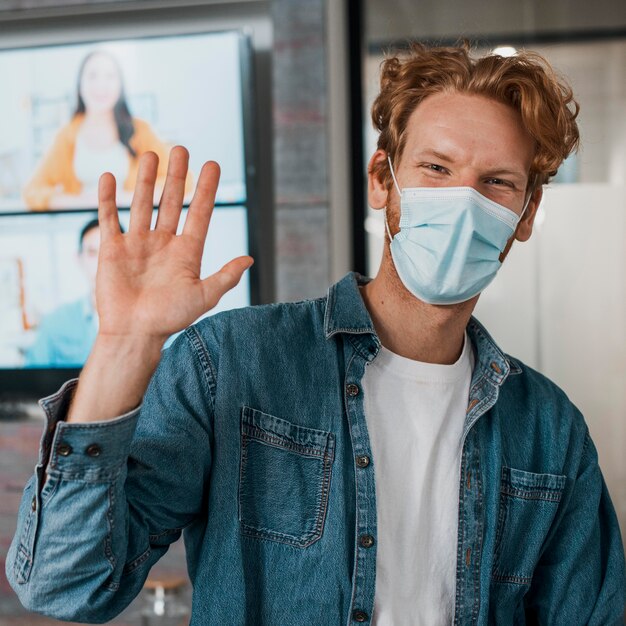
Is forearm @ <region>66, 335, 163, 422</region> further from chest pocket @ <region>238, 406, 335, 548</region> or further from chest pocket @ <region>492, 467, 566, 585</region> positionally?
chest pocket @ <region>492, 467, 566, 585</region>

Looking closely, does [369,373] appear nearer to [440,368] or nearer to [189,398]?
[440,368]

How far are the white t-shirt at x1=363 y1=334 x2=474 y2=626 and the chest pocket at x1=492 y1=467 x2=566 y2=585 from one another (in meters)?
0.09

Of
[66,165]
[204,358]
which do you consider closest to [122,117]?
[66,165]

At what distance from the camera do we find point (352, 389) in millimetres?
1224

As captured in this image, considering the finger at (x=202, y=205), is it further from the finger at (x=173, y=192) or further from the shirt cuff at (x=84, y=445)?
the shirt cuff at (x=84, y=445)

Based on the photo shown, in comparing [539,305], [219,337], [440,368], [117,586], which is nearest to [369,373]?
[440,368]

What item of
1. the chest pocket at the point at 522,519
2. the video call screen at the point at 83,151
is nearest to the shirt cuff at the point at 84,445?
the chest pocket at the point at 522,519

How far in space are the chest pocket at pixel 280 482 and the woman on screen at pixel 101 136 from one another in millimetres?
1597

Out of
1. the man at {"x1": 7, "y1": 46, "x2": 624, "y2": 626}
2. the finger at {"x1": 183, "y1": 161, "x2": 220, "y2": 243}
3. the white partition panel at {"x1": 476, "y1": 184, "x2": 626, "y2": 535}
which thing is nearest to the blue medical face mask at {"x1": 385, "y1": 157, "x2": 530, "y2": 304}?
the man at {"x1": 7, "y1": 46, "x2": 624, "y2": 626}

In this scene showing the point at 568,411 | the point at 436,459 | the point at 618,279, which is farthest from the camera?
the point at 618,279

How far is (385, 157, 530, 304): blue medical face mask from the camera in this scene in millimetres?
1257

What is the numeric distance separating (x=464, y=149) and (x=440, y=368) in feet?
1.05

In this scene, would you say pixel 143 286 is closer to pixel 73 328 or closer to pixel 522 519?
pixel 522 519

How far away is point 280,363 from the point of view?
121 cm
